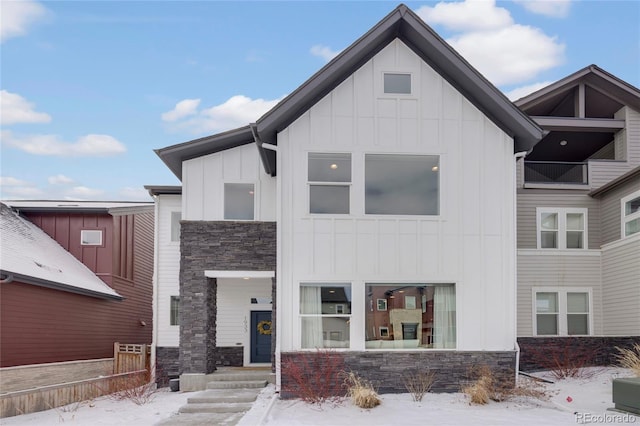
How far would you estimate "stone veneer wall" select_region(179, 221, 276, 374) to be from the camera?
12.8 metres

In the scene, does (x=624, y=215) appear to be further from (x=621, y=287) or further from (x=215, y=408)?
(x=215, y=408)

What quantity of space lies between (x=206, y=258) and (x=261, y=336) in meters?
3.29

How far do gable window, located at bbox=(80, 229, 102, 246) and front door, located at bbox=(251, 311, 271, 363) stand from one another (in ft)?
19.5

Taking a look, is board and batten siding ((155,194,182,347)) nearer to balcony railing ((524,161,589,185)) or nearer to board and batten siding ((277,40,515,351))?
board and batten siding ((277,40,515,351))

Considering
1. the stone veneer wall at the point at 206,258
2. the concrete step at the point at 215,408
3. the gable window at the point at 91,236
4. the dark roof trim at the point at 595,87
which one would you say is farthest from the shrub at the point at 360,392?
→ the dark roof trim at the point at 595,87

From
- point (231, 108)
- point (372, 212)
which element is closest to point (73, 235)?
point (372, 212)

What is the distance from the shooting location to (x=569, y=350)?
582 inches

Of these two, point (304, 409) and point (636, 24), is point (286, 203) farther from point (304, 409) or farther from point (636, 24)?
point (636, 24)

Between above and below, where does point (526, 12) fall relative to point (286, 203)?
above

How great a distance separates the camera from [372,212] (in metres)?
11.1

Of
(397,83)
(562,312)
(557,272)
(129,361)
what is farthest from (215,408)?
(557,272)

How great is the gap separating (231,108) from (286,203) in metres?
33.0

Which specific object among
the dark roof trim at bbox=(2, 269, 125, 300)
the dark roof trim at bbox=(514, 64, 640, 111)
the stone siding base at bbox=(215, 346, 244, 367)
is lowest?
the stone siding base at bbox=(215, 346, 244, 367)

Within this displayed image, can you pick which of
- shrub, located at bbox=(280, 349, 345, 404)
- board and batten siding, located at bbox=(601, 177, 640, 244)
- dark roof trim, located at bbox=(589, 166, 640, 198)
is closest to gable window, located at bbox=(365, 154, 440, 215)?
shrub, located at bbox=(280, 349, 345, 404)
